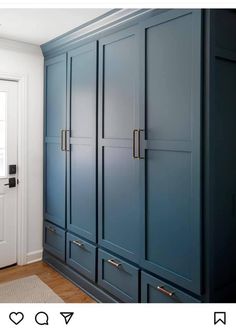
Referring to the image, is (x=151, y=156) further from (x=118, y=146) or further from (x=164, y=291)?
Result: (x=164, y=291)

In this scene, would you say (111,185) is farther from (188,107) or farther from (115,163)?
(188,107)

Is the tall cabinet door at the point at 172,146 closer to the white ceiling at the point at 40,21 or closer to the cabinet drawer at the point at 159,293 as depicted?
the cabinet drawer at the point at 159,293

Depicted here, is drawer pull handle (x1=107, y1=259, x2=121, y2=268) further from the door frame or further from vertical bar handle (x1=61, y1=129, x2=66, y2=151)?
the door frame

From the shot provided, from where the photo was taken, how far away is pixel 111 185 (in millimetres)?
2469

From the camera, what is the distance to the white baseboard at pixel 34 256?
3443 mm

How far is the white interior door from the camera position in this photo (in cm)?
325

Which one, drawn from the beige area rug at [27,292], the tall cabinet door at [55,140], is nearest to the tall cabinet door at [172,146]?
the beige area rug at [27,292]

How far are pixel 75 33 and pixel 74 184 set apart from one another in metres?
1.41

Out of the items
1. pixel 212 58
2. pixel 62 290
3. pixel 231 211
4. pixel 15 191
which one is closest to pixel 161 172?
pixel 231 211

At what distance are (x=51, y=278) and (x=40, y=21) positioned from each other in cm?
243

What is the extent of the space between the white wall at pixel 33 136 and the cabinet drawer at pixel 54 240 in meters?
0.15

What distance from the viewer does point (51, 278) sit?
3.08 m
